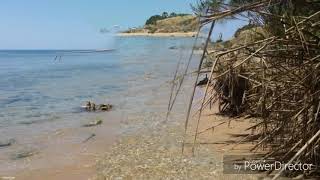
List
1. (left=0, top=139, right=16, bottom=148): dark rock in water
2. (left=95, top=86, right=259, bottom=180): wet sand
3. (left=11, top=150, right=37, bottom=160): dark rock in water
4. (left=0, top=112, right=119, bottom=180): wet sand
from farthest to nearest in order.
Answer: (left=0, top=139, right=16, bottom=148): dark rock in water, (left=11, top=150, right=37, bottom=160): dark rock in water, (left=0, top=112, right=119, bottom=180): wet sand, (left=95, top=86, right=259, bottom=180): wet sand

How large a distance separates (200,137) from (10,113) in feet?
30.4

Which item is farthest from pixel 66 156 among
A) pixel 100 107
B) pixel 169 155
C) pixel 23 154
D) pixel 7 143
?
pixel 100 107

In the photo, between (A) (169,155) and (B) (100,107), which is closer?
(A) (169,155)

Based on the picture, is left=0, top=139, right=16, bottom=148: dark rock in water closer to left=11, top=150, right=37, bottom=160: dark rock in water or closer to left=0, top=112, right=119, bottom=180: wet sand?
left=0, top=112, right=119, bottom=180: wet sand

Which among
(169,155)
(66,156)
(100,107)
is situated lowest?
(100,107)

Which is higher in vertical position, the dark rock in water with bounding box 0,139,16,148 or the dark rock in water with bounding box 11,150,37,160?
the dark rock in water with bounding box 11,150,37,160

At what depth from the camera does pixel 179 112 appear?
13.7 meters

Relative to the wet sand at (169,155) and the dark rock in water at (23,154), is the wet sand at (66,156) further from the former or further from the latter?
the wet sand at (169,155)

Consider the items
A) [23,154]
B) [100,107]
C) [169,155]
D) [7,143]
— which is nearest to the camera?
[169,155]

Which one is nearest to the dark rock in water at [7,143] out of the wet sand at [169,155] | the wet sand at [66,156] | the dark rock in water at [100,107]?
the wet sand at [66,156]

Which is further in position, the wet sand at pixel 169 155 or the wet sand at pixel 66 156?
the wet sand at pixel 66 156

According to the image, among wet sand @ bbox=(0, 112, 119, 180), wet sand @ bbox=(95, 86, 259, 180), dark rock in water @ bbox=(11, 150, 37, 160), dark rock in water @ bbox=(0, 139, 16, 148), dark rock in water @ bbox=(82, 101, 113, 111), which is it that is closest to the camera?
wet sand @ bbox=(95, 86, 259, 180)

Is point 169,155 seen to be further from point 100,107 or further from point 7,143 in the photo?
point 100,107

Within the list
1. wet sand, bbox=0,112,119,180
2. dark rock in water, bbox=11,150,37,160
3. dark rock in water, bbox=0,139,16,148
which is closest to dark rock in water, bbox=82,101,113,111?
wet sand, bbox=0,112,119,180
